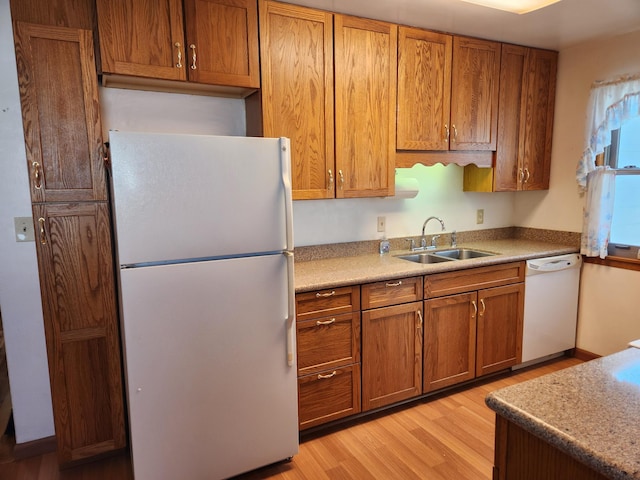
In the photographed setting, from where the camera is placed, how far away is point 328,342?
7.48 ft

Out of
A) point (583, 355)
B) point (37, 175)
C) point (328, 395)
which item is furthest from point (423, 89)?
point (583, 355)

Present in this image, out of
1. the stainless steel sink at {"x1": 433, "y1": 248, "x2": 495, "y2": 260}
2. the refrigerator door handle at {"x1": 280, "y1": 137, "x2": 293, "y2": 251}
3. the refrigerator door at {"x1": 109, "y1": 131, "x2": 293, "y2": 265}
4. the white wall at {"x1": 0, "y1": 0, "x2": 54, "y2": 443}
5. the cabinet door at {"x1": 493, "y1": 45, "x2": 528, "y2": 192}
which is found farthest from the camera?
the stainless steel sink at {"x1": 433, "y1": 248, "x2": 495, "y2": 260}

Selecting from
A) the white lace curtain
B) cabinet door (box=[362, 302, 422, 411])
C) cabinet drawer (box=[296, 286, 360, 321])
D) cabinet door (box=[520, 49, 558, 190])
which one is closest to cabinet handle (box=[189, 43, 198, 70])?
cabinet drawer (box=[296, 286, 360, 321])

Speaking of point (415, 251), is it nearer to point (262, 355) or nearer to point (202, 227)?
point (262, 355)

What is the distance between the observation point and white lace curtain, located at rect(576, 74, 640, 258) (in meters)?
2.86

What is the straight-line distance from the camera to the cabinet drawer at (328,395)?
2.25 meters

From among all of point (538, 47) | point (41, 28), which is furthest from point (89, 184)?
point (538, 47)

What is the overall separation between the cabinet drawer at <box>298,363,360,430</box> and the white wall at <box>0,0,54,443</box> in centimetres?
134

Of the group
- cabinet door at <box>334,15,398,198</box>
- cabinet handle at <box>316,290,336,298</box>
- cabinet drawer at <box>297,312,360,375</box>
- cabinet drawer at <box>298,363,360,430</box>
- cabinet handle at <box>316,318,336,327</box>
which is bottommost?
cabinet drawer at <box>298,363,360,430</box>

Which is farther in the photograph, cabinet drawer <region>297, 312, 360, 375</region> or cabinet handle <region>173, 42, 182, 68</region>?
cabinet drawer <region>297, 312, 360, 375</region>

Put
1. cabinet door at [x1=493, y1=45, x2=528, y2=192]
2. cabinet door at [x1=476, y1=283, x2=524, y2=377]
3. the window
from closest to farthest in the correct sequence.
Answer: cabinet door at [x1=476, y1=283, x2=524, y2=377]
the window
cabinet door at [x1=493, y1=45, x2=528, y2=192]

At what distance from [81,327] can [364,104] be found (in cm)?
195

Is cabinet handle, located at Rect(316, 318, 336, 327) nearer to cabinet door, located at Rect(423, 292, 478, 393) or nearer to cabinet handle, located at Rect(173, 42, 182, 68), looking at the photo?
cabinet door, located at Rect(423, 292, 478, 393)

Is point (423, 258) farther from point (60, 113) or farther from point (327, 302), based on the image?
point (60, 113)
